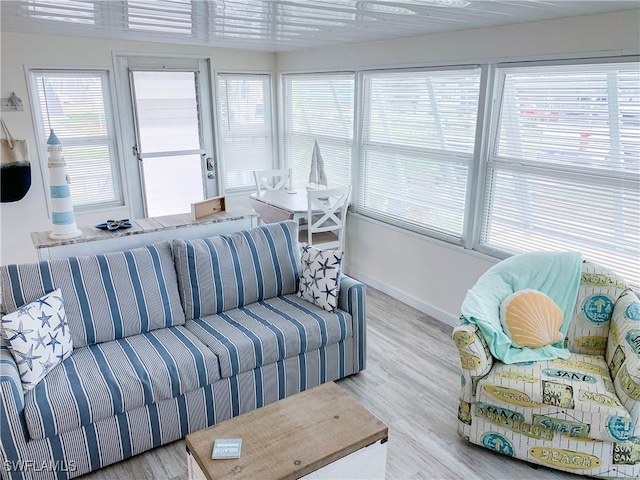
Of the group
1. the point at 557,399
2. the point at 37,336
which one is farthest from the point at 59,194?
the point at 557,399

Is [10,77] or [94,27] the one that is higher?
[94,27]

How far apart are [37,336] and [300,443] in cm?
131

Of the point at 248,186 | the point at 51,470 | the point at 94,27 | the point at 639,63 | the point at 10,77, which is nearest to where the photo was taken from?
the point at 51,470

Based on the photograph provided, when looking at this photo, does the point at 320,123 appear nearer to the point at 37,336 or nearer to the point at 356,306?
the point at 356,306

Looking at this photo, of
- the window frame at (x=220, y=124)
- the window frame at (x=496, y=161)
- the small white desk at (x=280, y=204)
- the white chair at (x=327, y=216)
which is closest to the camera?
the window frame at (x=496, y=161)

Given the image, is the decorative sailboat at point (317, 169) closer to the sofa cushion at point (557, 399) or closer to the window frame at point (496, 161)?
the window frame at point (496, 161)

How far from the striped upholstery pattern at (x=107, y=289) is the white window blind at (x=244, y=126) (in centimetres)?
266

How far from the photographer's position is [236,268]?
2.93 meters

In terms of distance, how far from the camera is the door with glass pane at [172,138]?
461 centimetres

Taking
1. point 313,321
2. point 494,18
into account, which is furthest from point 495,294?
point 494,18

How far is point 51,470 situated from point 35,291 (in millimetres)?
846

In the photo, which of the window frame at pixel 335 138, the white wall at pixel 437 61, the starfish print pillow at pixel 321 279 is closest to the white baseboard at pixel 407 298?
the white wall at pixel 437 61

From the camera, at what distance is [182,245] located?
110 inches

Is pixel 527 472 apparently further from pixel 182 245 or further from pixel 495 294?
pixel 182 245
